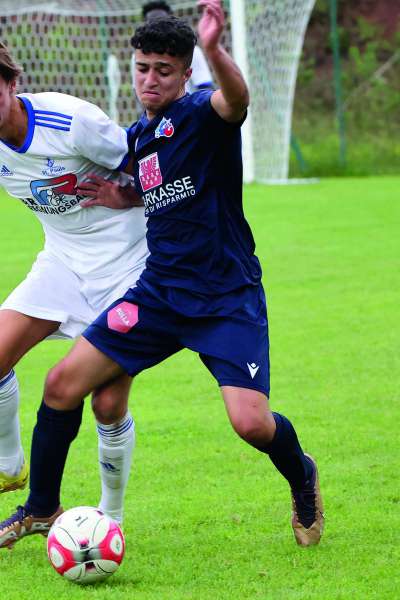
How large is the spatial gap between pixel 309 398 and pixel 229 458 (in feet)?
3.92

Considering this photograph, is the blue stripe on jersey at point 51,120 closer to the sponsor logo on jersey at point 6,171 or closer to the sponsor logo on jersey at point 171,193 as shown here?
the sponsor logo on jersey at point 6,171

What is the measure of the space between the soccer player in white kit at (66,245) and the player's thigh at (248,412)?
0.47 meters

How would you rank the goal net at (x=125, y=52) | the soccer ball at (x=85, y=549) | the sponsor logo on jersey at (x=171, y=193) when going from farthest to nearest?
the goal net at (x=125, y=52)
the sponsor logo on jersey at (x=171, y=193)
the soccer ball at (x=85, y=549)

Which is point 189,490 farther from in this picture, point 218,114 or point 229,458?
point 218,114

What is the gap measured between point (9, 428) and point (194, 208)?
125 cm

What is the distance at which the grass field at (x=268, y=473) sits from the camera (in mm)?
3912

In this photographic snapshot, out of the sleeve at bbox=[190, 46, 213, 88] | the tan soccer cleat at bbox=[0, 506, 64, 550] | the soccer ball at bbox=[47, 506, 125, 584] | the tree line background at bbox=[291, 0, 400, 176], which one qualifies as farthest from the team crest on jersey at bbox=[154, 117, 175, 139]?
the tree line background at bbox=[291, 0, 400, 176]

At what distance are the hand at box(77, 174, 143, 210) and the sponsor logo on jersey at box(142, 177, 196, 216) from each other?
349 millimetres

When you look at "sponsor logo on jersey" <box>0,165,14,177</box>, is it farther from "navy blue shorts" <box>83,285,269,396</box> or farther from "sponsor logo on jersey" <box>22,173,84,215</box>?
"navy blue shorts" <box>83,285,269,396</box>

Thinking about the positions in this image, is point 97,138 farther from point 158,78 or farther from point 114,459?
point 114,459

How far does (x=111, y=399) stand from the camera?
4.28 meters

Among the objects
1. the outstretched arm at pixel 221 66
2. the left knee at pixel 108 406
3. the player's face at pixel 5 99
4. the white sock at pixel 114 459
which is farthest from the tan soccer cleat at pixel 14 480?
the outstretched arm at pixel 221 66

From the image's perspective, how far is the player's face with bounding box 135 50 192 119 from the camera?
13.4 ft

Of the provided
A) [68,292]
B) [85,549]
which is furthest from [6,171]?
[85,549]
